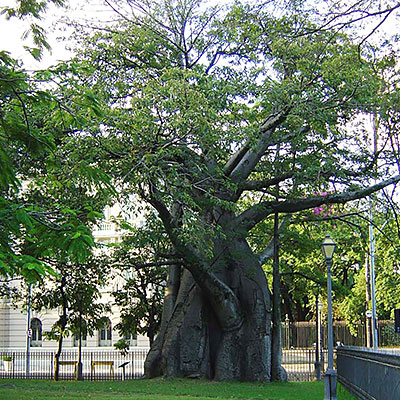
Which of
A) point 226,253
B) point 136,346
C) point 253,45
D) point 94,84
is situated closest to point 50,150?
point 94,84

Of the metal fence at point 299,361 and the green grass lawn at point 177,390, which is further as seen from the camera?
the metal fence at point 299,361

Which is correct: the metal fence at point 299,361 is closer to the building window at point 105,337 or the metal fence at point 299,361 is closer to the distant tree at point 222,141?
the distant tree at point 222,141

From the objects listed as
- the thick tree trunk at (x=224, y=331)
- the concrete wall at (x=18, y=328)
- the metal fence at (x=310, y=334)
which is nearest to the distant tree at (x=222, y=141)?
the thick tree trunk at (x=224, y=331)

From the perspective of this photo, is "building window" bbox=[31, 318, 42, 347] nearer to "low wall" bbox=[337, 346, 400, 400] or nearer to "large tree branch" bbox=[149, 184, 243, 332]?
"large tree branch" bbox=[149, 184, 243, 332]

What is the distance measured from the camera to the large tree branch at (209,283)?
21547mm

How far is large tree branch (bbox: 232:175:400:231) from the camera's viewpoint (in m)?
23.1

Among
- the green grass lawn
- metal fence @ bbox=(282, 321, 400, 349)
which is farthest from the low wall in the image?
metal fence @ bbox=(282, 321, 400, 349)

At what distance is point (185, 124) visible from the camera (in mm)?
18797

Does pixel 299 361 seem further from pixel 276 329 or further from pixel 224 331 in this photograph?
pixel 224 331

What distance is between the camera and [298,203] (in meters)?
24.2

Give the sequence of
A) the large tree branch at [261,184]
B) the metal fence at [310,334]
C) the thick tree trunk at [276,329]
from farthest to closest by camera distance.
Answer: the metal fence at [310,334]
the thick tree trunk at [276,329]
the large tree branch at [261,184]

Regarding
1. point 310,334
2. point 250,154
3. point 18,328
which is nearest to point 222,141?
point 250,154

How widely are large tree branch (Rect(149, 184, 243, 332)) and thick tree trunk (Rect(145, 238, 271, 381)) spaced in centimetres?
6

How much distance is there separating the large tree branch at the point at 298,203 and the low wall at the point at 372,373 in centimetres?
637
